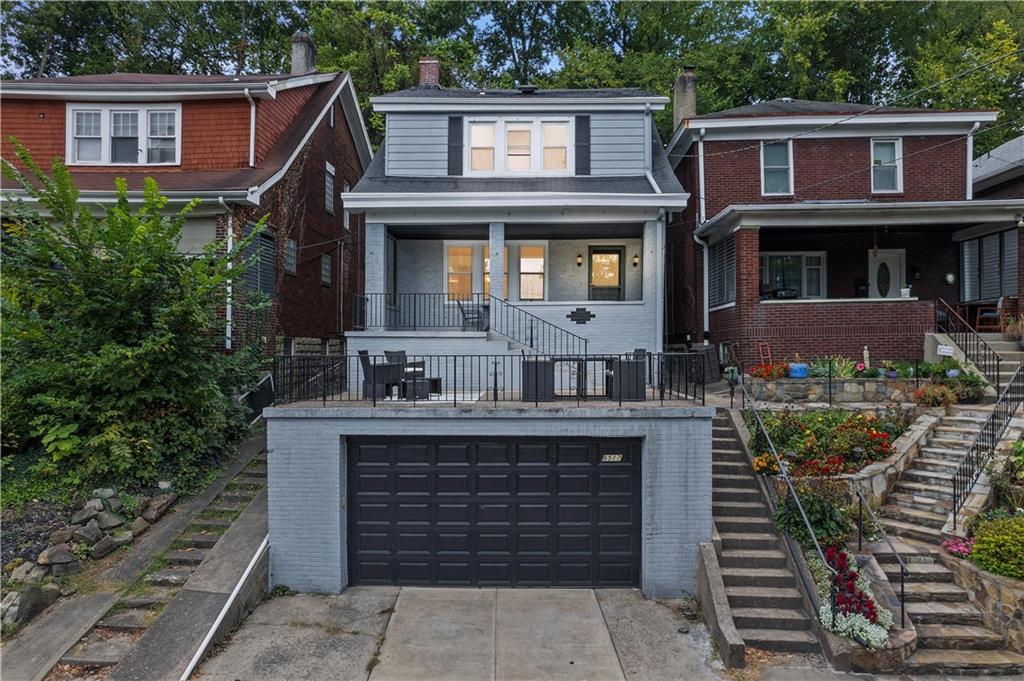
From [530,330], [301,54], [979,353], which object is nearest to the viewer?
[979,353]

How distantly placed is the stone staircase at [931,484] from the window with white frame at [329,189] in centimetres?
1596

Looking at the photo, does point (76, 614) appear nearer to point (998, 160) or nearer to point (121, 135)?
point (121, 135)

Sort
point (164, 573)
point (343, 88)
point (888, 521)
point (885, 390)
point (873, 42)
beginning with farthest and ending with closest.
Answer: point (873, 42) < point (343, 88) < point (885, 390) < point (888, 521) < point (164, 573)

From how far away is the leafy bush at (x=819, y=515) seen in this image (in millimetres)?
6949

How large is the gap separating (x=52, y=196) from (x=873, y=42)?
97.3 feet

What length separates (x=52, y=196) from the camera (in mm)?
8078

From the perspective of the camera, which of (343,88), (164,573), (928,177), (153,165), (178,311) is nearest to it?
(164,573)

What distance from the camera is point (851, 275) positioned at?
14.7m

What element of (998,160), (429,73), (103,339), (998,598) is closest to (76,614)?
(103,339)

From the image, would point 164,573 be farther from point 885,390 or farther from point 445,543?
point 885,390

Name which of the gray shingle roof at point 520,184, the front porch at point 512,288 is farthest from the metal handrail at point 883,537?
the gray shingle roof at point 520,184

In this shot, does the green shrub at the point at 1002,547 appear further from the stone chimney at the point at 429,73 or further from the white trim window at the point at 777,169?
the stone chimney at the point at 429,73

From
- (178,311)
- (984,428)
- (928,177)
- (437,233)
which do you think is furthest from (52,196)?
(928,177)

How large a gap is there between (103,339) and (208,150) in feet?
21.6
